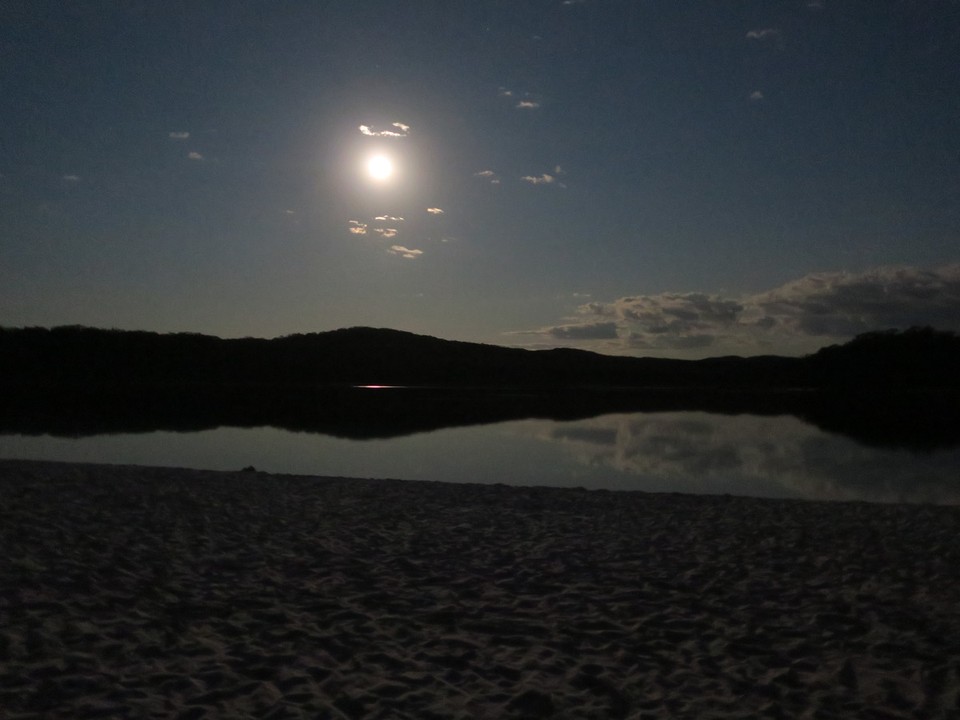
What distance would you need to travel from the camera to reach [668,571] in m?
8.51

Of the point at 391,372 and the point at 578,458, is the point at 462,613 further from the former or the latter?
the point at 391,372

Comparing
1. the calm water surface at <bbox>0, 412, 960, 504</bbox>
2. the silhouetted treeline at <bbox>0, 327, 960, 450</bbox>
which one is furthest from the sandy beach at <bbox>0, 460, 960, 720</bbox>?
the silhouetted treeline at <bbox>0, 327, 960, 450</bbox>

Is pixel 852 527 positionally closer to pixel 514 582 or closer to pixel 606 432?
pixel 514 582

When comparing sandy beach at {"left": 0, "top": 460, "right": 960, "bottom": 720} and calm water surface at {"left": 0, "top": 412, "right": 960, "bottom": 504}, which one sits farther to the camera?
calm water surface at {"left": 0, "top": 412, "right": 960, "bottom": 504}

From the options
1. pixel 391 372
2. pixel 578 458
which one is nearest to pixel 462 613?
pixel 578 458

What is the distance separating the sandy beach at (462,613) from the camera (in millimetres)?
5012

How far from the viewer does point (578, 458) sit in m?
27.3

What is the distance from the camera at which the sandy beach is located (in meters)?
5.01

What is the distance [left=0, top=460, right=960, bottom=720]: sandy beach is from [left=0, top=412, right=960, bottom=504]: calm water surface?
964 centimetres

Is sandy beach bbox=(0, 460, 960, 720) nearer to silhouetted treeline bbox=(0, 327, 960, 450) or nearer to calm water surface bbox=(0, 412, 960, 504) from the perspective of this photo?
calm water surface bbox=(0, 412, 960, 504)

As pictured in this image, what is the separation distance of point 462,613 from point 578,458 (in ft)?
68.4

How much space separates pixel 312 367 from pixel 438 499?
10263 cm

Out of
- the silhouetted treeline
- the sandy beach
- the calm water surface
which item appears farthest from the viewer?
the silhouetted treeline

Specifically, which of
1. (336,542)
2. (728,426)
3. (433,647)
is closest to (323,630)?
(433,647)
